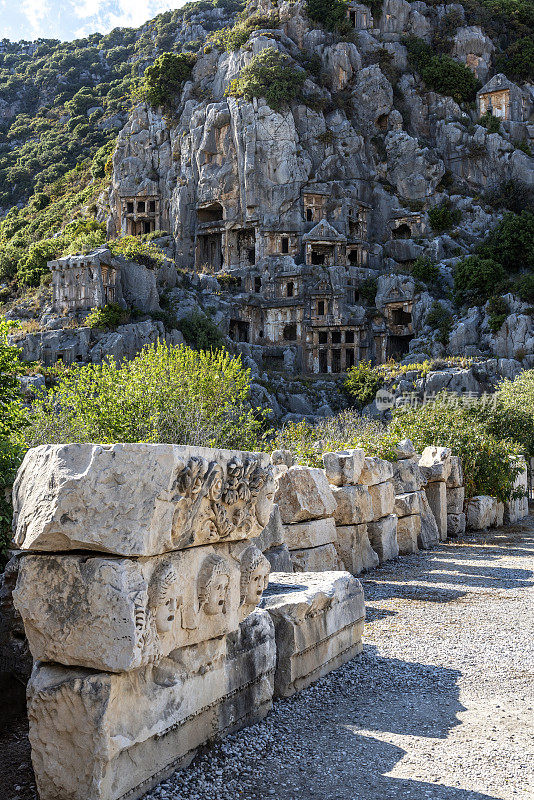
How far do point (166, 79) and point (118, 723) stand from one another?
210 feet

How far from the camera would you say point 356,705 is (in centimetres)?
553

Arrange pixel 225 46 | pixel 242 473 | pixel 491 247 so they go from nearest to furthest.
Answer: pixel 242 473 < pixel 491 247 < pixel 225 46

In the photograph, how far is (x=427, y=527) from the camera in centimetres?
1501

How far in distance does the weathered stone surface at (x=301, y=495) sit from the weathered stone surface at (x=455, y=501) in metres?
8.39

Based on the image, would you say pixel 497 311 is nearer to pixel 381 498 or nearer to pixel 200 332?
pixel 200 332

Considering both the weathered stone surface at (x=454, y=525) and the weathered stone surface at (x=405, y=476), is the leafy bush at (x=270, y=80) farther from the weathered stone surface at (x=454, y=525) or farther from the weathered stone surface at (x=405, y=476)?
the weathered stone surface at (x=405, y=476)

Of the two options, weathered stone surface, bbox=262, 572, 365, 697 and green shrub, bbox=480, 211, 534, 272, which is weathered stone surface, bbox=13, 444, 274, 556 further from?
green shrub, bbox=480, 211, 534, 272

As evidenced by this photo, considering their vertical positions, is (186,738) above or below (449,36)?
below

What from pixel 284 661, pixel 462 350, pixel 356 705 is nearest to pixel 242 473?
pixel 284 661

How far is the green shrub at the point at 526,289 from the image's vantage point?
155 feet

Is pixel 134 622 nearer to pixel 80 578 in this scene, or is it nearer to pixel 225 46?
pixel 80 578

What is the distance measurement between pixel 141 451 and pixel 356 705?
2880 mm

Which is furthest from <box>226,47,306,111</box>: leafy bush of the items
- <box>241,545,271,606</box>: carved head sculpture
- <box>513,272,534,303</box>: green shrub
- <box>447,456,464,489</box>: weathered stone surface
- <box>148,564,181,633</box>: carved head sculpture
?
<box>148,564,181,633</box>: carved head sculpture

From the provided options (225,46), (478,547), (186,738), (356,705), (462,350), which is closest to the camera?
(186,738)
